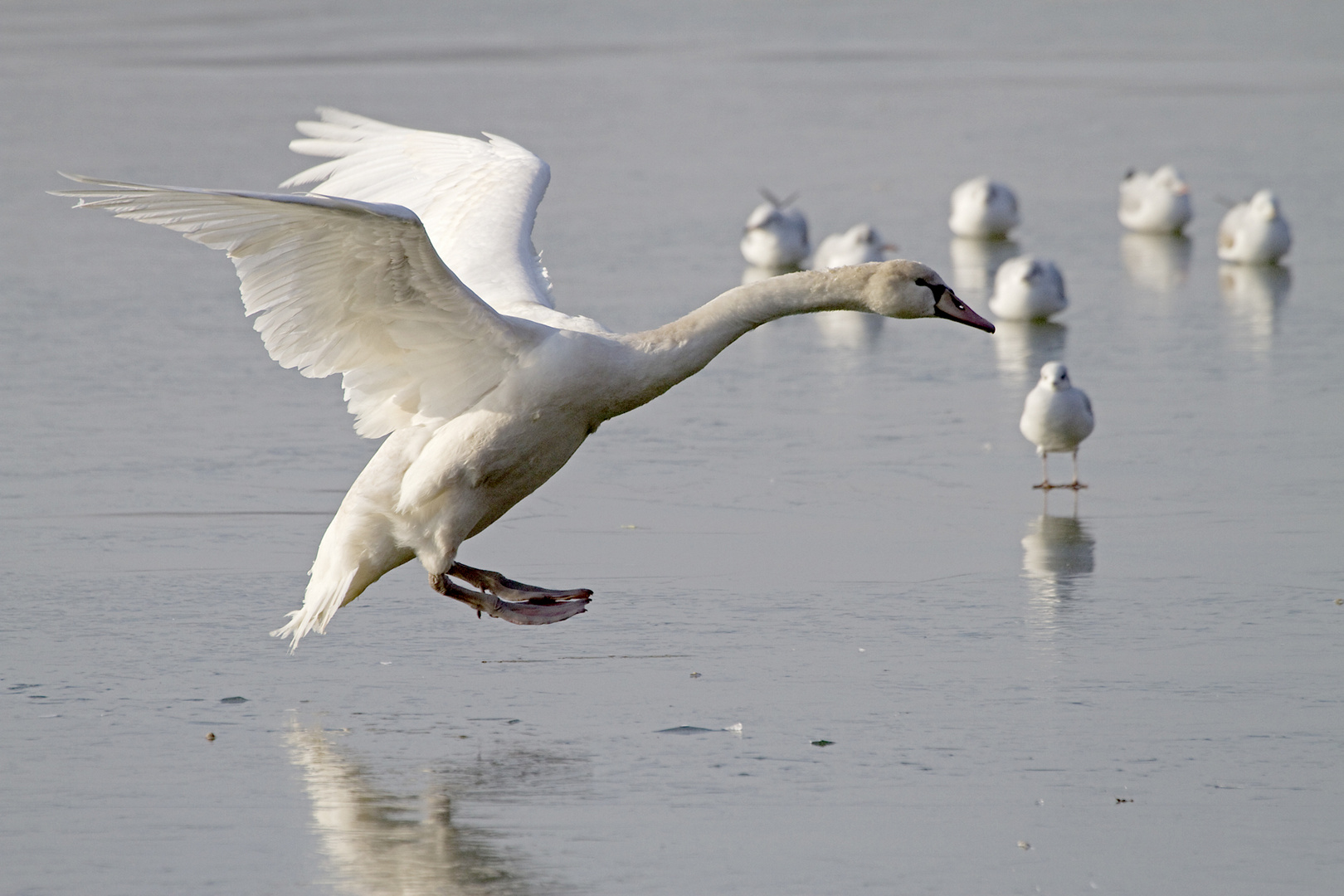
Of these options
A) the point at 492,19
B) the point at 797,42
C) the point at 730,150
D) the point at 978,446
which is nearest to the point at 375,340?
the point at 978,446

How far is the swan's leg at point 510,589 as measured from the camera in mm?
6387

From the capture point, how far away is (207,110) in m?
17.8

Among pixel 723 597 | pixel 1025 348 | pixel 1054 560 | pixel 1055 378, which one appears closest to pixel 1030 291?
pixel 1025 348

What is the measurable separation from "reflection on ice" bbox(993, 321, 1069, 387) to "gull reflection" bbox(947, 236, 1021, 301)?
79 cm

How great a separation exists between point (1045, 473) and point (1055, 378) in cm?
39

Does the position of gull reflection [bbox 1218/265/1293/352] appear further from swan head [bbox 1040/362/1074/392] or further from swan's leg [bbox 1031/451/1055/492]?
swan's leg [bbox 1031/451/1055/492]

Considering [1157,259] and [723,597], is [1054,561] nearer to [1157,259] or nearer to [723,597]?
[723,597]

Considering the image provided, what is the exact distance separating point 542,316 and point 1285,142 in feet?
37.9

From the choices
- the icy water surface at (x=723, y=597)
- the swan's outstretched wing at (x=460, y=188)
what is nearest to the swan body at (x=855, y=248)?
the icy water surface at (x=723, y=597)

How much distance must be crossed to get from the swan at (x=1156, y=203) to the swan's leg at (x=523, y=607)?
869 centimetres

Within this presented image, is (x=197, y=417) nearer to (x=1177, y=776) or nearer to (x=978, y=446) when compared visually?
(x=978, y=446)

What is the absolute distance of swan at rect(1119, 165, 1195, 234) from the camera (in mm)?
14062

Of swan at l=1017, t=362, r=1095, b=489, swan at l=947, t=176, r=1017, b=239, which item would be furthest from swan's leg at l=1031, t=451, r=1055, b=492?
swan at l=947, t=176, r=1017, b=239

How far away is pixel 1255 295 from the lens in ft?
39.8
